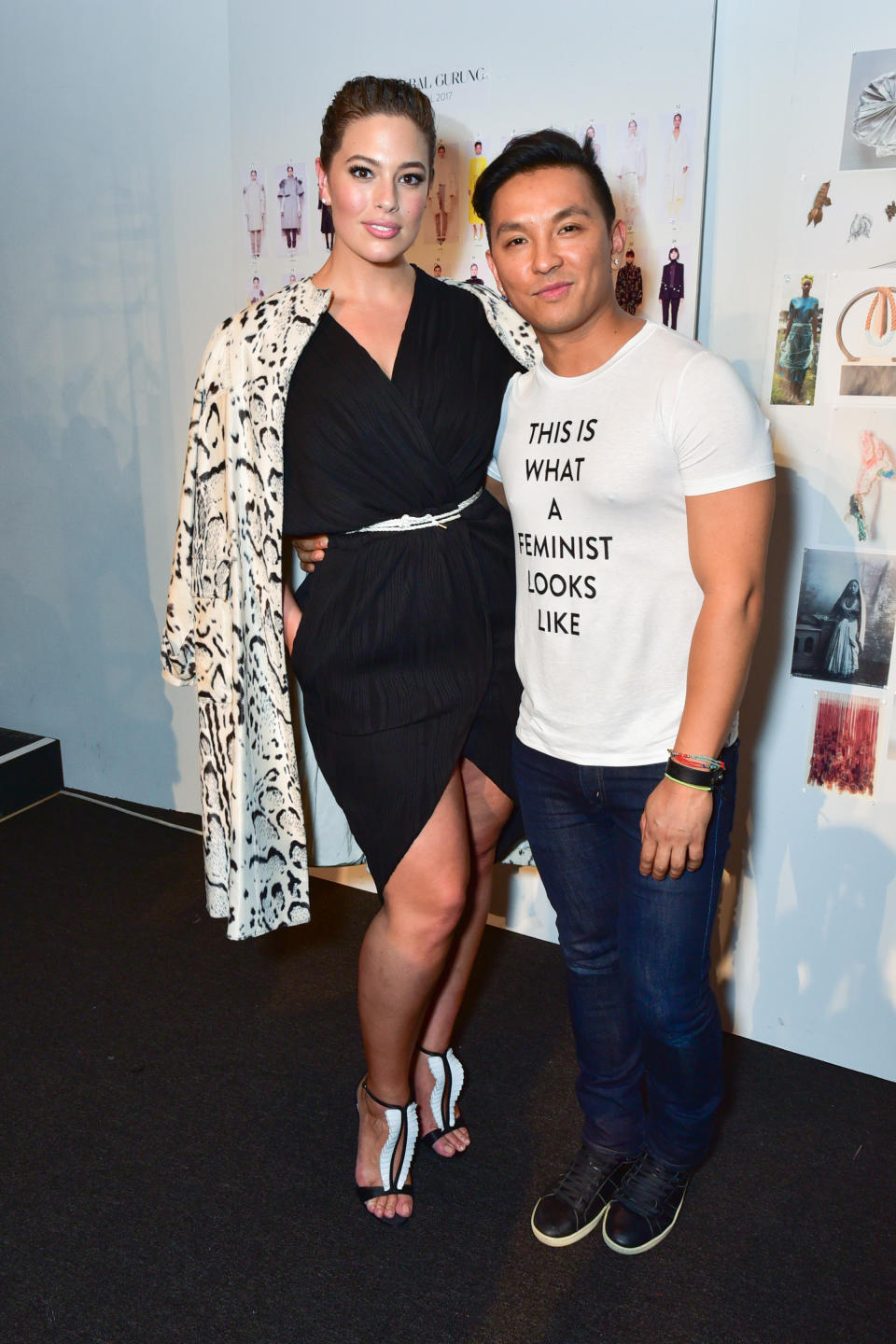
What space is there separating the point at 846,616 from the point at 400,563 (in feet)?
2.92

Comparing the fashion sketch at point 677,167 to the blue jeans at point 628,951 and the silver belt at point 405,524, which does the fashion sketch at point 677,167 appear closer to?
the silver belt at point 405,524

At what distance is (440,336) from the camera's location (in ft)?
5.69


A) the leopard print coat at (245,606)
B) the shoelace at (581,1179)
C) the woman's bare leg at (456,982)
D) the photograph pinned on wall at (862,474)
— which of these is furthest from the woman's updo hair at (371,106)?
the shoelace at (581,1179)

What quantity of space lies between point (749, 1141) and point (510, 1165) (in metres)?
0.46

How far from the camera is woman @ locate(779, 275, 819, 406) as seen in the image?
1.93 meters

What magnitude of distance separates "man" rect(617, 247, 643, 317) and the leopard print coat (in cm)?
44

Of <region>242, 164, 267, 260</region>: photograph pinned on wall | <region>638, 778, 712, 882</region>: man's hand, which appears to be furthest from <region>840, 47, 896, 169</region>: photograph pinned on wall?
<region>242, 164, 267, 260</region>: photograph pinned on wall

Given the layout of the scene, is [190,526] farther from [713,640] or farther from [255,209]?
[255,209]

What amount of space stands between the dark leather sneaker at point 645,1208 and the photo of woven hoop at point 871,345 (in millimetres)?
1381

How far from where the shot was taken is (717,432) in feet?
4.29

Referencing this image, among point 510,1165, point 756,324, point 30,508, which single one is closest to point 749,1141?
point 510,1165

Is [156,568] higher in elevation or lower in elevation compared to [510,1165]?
higher

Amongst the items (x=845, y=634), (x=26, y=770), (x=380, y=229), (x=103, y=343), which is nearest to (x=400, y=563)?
(x=380, y=229)

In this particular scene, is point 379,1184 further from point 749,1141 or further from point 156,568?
point 156,568
